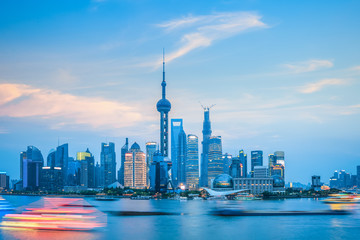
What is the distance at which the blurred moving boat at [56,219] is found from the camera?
219 ft

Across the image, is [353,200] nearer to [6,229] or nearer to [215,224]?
[215,224]

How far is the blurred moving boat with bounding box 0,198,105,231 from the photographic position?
66.6m

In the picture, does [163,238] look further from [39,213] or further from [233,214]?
[233,214]

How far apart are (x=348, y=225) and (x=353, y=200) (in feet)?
335

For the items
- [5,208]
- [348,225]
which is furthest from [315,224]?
[5,208]

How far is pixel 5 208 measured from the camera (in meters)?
113

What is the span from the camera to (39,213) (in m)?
69.3

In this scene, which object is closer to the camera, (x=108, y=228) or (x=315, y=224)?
(x=108, y=228)

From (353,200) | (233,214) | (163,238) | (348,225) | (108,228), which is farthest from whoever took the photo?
(353,200)

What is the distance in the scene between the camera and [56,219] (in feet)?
221

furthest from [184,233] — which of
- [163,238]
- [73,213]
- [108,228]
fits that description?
[73,213]

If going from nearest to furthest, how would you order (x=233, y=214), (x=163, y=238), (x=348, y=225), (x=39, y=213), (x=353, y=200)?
(x=163, y=238)
(x=39, y=213)
(x=348, y=225)
(x=233, y=214)
(x=353, y=200)

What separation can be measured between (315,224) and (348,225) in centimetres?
615

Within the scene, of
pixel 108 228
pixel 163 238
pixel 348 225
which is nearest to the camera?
pixel 163 238
